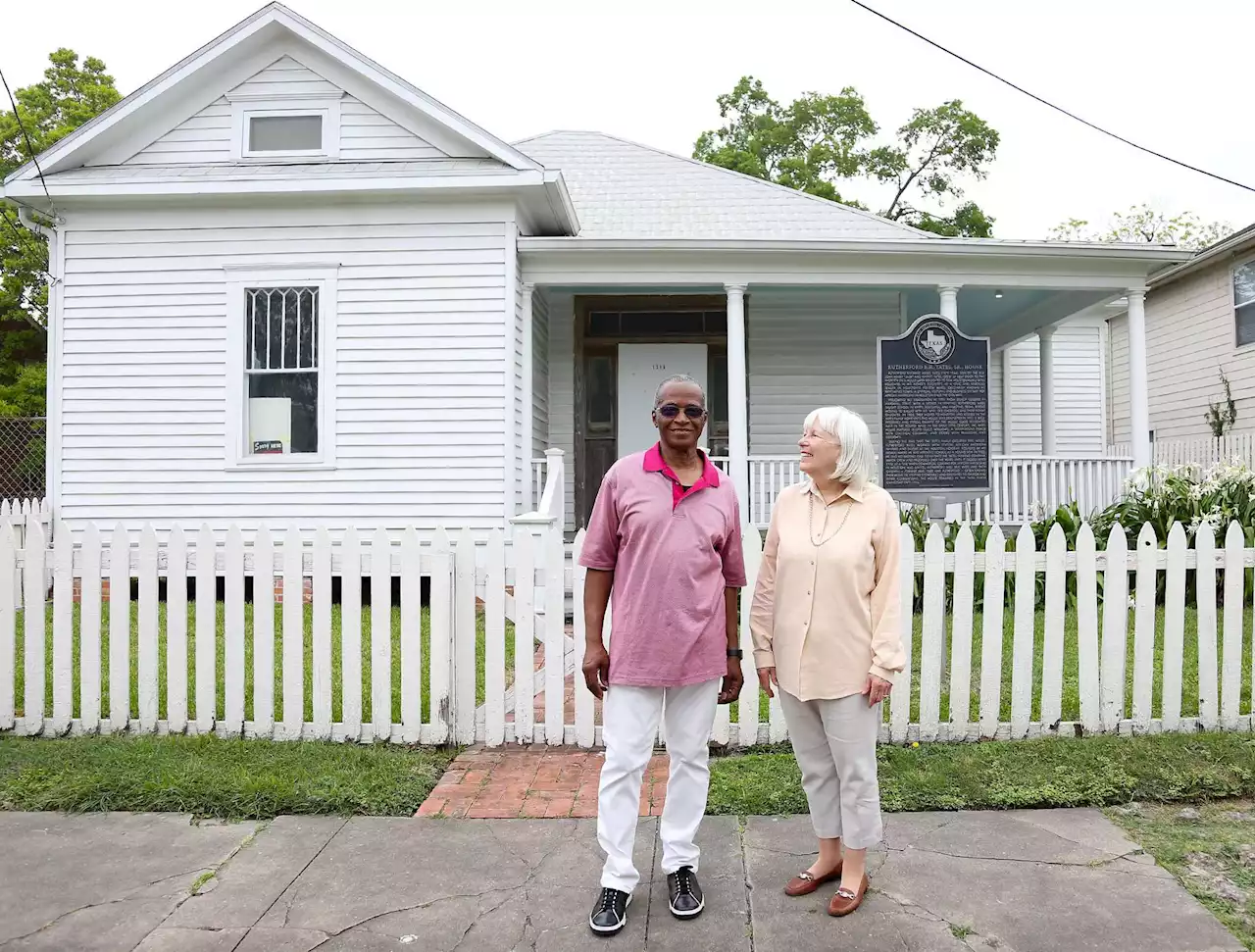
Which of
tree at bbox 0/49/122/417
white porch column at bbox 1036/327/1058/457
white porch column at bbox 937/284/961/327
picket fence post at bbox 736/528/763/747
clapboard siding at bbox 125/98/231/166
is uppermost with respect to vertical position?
tree at bbox 0/49/122/417

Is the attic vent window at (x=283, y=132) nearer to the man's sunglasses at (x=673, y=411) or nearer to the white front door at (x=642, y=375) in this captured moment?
the white front door at (x=642, y=375)

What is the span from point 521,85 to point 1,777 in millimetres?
31436

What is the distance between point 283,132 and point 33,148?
66.8 feet

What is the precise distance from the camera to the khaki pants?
122 inches

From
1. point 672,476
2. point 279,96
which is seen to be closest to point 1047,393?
point 279,96

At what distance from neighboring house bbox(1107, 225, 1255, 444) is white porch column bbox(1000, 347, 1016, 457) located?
85.6 inches

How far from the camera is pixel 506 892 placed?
3254 millimetres

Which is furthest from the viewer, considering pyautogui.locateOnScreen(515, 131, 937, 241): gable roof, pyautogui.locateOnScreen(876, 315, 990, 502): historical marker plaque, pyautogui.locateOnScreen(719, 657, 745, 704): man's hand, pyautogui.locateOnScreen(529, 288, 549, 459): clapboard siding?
pyautogui.locateOnScreen(515, 131, 937, 241): gable roof

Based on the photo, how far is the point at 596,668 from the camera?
316 cm

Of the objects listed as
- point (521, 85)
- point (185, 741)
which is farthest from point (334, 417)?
point (521, 85)

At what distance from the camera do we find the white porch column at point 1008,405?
13445 mm

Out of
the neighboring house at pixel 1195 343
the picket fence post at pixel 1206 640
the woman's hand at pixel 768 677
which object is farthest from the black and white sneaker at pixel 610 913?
the neighboring house at pixel 1195 343

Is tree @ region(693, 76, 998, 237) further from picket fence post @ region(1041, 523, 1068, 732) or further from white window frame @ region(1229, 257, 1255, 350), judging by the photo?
picket fence post @ region(1041, 523, 1068, 732)

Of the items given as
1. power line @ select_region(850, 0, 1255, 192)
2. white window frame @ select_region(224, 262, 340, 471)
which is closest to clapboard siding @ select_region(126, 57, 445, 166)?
white window frame @ select_region(224, 262, 340, 471)
